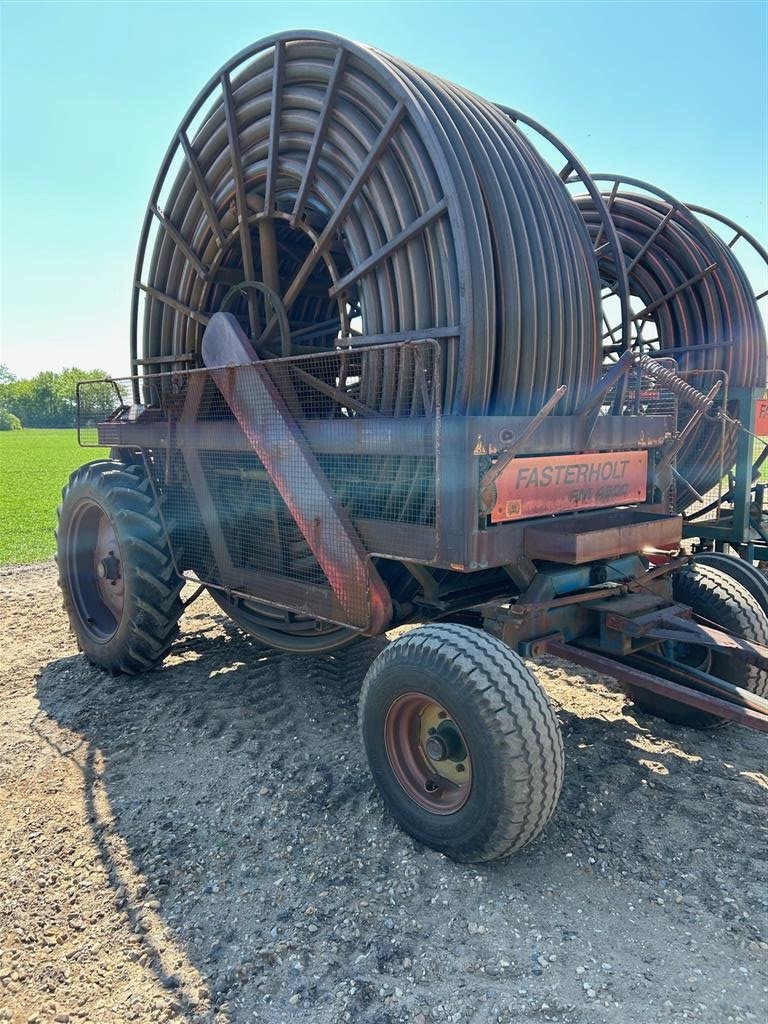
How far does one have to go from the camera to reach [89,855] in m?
3.54

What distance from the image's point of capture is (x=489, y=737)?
3.09 m

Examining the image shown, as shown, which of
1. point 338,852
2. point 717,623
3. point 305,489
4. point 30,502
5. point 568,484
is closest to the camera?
point 338,852

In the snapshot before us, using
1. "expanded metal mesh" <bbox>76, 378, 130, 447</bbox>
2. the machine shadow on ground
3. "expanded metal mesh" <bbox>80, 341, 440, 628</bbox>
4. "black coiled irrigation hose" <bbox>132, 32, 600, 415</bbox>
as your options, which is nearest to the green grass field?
"expanded metal mesh" <bbox>76, 378, 130, 447</bbox>

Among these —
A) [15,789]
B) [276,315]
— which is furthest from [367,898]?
[276,315]

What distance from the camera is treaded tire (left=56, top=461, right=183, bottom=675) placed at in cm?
542

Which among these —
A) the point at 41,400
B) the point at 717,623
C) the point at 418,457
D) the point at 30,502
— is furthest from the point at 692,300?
the point at 41,400

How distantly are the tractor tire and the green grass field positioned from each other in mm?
9040

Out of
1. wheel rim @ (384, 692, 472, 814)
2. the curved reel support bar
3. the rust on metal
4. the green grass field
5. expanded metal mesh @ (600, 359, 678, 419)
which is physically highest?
the curved reel support bar

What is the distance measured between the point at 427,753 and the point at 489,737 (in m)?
0.53

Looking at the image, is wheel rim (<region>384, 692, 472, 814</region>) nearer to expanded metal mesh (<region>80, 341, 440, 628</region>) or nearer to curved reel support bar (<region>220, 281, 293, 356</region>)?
expanded metal mesh (<region>80, 341, 440, 628</region>)

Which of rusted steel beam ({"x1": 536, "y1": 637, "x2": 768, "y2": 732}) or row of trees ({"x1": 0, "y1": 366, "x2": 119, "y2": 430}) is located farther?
row of trees ({"x1": 0, "y1": 366, "x2": 119, "y2": 430})

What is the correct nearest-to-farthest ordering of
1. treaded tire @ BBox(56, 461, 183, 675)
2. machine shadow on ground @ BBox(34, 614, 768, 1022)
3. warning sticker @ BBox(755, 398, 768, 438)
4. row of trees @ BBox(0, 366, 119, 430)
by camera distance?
machine shadow on ground @ BBox(34, 614, 768, 1022) → treaded tire @ BBox(56, 461, 183, 675) → warning sticker @ BBox(755, 398, 768, 438) → row of trees @ BBox(0, 366, 119, 430)

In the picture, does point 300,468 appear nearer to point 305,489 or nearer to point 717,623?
point 305,489

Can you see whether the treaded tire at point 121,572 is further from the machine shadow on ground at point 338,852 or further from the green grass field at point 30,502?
the green grass field at point 30,502
